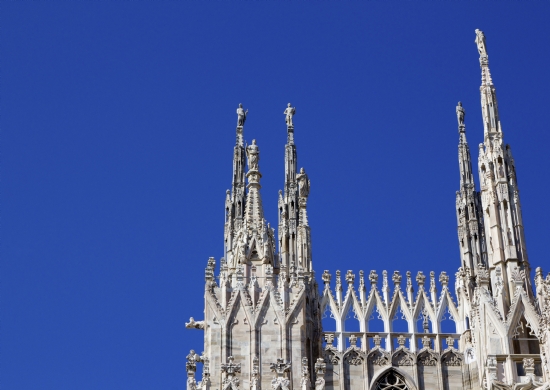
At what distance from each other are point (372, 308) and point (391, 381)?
1.91 m

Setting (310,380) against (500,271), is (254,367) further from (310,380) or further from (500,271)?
(500,271)

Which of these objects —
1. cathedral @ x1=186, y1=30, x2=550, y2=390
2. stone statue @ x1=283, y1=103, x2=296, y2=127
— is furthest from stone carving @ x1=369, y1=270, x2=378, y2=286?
stone statue @ x1=283, y1=103, x2=296, y2=127

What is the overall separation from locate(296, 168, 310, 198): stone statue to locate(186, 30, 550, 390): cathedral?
3 centimetres

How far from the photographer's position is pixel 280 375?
97.5ft

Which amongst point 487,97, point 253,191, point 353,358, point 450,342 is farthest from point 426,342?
point 487,97

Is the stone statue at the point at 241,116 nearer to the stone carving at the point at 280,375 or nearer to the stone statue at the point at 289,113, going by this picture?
the stone statue at the point at 289,113

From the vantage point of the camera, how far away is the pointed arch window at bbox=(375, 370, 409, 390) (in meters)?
32.4

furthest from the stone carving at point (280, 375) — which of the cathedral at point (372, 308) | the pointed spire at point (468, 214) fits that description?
the pointed spire at point (468, 214)

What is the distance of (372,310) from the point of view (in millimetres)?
33438

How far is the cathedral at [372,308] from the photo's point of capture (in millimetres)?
30250

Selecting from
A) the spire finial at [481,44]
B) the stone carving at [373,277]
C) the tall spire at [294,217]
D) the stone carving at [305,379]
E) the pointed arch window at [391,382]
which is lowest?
the stone carving at [305,379]

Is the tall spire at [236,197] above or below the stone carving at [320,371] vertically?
above

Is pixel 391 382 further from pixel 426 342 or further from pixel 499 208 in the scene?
pixel 499 208

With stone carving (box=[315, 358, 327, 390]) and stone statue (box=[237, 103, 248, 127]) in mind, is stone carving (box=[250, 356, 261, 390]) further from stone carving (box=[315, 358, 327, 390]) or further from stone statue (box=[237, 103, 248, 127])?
stone statue (box=[237, 103, 248, 127])
